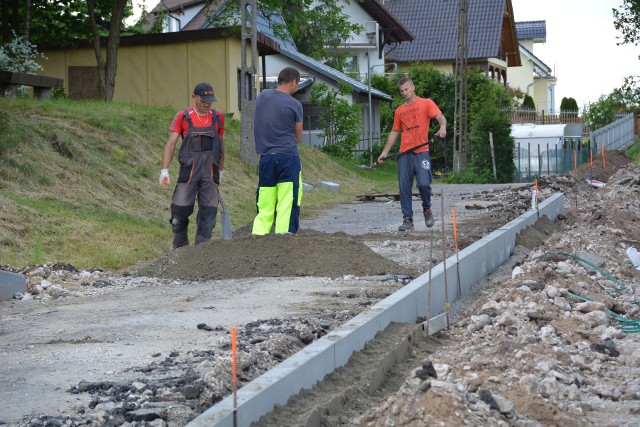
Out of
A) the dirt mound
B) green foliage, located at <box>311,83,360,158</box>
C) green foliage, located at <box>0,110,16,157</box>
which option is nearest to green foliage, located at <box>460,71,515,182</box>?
green foliage, located at <box>311,83,360,158</box>

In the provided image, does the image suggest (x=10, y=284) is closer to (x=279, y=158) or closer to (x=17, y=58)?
(x=279, y=158)

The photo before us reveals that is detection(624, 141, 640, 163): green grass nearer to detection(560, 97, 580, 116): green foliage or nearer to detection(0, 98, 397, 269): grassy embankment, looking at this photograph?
detection(0, 98, 397, 269): grassy embankment

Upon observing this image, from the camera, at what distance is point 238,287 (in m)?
9.95

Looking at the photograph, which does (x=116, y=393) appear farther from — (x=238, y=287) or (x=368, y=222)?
(x=368, y=222)

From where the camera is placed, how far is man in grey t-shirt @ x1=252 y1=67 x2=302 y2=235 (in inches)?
453

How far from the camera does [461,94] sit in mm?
41625

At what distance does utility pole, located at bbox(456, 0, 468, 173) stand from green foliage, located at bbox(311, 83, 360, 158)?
4903mm

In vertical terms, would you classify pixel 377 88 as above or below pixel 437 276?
above

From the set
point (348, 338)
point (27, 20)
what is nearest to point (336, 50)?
point (27, 20)

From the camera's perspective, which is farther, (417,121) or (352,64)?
(352,64)

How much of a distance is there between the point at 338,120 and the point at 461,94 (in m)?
6.66

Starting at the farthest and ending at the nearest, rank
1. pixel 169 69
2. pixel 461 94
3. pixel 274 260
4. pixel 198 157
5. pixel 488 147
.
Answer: pixel 461 94
pixel 488 147
pixel 169 69
pixel 198 157
pixel 274 260

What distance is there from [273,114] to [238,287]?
7.76 ft

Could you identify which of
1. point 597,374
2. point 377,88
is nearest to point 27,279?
point 597,374
